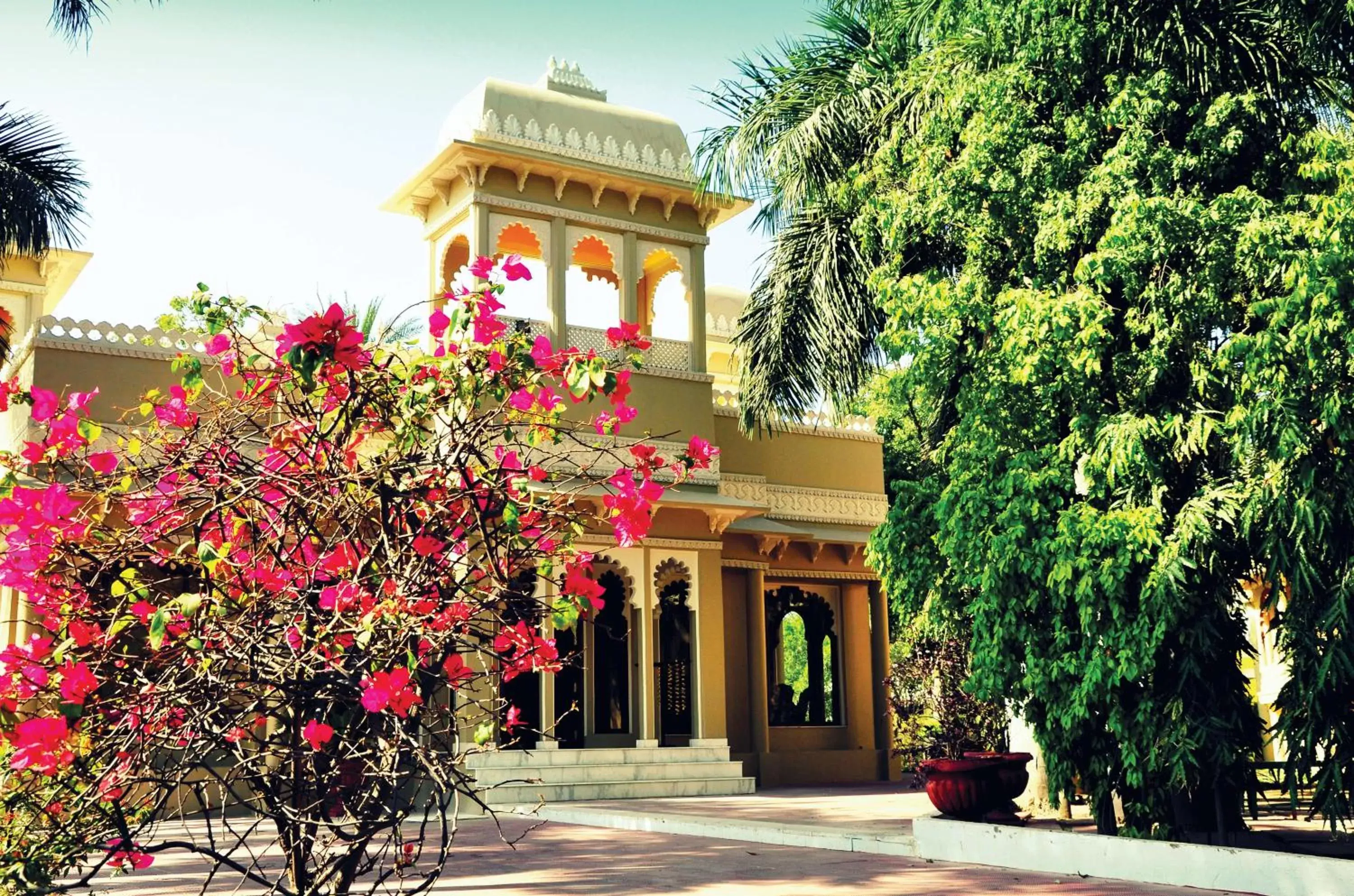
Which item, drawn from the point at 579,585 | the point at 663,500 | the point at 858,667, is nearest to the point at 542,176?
the point at 663,500

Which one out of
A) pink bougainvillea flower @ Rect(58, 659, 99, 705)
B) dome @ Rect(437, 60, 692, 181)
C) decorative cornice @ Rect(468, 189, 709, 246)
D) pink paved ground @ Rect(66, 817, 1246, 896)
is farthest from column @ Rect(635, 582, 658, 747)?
pink bougainvillea flower @ Rect(58, 659, 99, 705)

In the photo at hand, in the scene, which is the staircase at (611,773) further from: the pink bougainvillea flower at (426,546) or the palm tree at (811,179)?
the pink bougainvillea flower at (426,546)

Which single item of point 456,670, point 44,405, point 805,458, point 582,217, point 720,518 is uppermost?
point 582,217

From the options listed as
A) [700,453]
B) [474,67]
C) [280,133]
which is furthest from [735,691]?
[700,453]

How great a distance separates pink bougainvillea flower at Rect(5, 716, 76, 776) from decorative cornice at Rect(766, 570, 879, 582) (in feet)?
53.8

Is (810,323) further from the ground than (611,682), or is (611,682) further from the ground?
(810,323)

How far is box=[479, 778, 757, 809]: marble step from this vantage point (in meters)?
15.4

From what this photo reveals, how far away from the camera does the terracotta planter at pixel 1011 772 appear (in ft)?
33.1

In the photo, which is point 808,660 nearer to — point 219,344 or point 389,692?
point 219,344

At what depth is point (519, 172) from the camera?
1730 cm

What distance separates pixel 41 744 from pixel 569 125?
1495 cm

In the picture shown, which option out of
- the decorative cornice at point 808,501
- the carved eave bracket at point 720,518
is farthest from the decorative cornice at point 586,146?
the carved eave bracket at point 720,518

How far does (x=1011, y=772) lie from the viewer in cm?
1020

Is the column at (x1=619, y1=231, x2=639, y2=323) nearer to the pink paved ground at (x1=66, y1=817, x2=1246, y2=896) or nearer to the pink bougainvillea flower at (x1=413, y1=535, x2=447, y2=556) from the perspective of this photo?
the pink paved ground at (x1=66, y1=817, x2=1246, y2=896)
